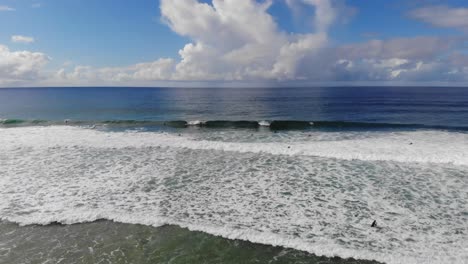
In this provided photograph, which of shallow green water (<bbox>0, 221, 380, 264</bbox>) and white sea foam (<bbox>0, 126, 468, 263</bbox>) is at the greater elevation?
white sea foam (<bbox>0, 126, 468, 263</bbox>)

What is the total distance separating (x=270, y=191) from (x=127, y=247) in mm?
7506

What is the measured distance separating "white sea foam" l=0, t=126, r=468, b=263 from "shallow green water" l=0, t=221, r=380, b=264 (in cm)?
52

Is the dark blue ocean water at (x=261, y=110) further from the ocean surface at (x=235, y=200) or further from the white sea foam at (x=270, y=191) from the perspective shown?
the white sea foam at (x=270, y=191)

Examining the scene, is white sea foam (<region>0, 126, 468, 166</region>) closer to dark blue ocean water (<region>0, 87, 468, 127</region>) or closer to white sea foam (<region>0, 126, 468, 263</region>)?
white sea foam (<region>0, 126, 468, 263</region>)

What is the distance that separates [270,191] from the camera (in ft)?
47.5

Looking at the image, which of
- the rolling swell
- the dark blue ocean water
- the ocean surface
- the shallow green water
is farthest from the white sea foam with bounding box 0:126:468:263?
the dark blue ocean water

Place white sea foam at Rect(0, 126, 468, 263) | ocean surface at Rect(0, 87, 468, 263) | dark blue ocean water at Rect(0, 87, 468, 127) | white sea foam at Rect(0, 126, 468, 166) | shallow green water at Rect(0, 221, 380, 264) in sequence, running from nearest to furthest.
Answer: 1. shallow green water at Rect(0, 221, 380, 264)
2. ocean surface at Rect(0, 87, 468, 263)
3. white sea foam at Rect(0, 126, 468, 263)
4. white sea foam at Rect(0, 126, 468, 166)
5. dark blue ocean water at Rect(0, 87, 468, 127)

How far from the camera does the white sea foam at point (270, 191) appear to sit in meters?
10.2

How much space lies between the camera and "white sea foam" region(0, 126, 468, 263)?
1018cm

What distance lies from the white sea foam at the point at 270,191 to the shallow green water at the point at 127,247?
522 millimetres

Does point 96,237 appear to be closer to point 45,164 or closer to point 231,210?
point 231,210

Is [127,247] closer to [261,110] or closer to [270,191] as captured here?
[270,191]

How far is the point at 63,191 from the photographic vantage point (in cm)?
1434

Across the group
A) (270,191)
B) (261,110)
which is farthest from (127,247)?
(261,110)
